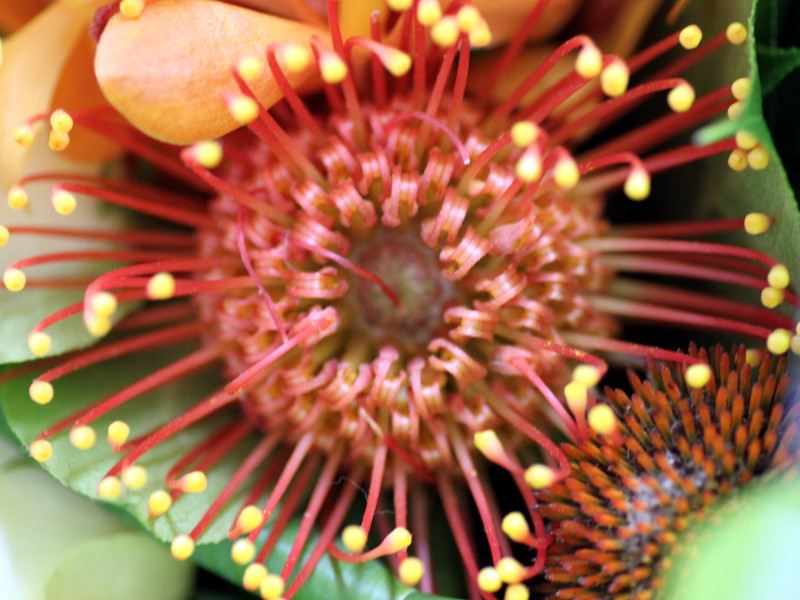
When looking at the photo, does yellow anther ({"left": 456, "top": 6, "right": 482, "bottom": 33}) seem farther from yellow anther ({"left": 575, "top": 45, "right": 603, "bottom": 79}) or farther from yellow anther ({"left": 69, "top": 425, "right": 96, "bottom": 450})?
yellow anther ({"left": 69, "top": 425, "right": 96, "bottom": 450})

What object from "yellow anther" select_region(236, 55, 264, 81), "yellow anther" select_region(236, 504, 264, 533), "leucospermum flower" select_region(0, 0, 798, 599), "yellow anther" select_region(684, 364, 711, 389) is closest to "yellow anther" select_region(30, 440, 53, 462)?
"leucospermum flower" select_region(0, 0, 798, 599)

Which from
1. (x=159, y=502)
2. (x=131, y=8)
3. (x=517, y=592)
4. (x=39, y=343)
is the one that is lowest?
(x=517, y=592)

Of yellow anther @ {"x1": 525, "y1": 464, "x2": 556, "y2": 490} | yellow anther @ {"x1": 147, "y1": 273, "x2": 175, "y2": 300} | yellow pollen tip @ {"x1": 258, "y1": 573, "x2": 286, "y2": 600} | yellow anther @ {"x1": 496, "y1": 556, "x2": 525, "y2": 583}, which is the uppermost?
yellow anther @ {"x1": 147, "y1": 273, "x2": 175, "y2": 300}

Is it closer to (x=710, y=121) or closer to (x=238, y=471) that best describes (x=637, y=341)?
(x=710, y=121)

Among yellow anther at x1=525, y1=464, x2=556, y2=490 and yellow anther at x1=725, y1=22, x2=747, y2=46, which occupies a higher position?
yellow anther at x1=725, y1=22, x2=747, y2=46

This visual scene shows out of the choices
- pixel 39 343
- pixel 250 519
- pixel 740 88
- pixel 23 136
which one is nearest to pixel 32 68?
pixel 23 136

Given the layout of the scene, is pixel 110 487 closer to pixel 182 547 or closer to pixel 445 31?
pixel 182 547

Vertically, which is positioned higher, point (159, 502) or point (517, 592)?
point (159, 502)

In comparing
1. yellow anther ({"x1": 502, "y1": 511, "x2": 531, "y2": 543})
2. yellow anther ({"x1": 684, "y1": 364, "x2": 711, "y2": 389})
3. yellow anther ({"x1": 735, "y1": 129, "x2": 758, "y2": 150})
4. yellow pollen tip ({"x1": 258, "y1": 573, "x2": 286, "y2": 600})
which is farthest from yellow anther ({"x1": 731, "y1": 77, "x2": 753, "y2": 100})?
yellow pollen tip ({"x1": 258, "y1": 573, "x2": 286, "y2": 600})
